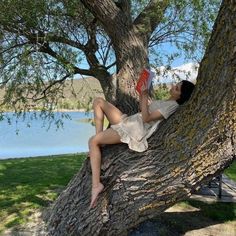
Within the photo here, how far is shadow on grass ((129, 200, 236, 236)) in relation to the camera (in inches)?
227

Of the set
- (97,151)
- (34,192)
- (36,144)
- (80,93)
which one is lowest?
(34,192)

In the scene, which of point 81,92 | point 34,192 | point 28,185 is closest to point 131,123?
point 81,92

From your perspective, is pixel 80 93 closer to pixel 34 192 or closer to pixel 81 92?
pixel 81 92

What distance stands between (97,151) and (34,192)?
349cm

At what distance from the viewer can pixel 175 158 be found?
4.20 meters

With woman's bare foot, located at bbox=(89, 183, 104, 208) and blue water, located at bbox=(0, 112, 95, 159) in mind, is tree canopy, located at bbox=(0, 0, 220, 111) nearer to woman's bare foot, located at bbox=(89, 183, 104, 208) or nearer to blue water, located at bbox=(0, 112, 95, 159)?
woman's bare foot, located at bbox=(89, 183, 104, 208)

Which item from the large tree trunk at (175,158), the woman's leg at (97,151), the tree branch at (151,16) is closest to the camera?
the large tree trunk at (175,158)

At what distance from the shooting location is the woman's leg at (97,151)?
4496 mm

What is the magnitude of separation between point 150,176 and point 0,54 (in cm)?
336

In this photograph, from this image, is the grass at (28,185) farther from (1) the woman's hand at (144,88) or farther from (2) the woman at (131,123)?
(1) the woman's hand at (144,88)

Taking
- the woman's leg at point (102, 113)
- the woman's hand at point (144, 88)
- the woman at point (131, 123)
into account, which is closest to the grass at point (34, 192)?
the woman at point (131, 123)

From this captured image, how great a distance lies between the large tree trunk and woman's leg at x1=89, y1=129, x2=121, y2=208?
0.09 meters

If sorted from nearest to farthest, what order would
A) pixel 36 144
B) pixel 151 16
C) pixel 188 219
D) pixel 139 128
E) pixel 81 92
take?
pixel 139 128 → pixel 188 219 → pixel 151 16 → pixel 81 92 → pixel 36 144

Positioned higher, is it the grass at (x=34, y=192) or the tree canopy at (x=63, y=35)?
the tree canopy at (x=63, y=35)
